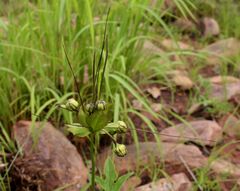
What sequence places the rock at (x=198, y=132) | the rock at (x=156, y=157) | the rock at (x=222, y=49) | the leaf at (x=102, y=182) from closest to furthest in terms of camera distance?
the leaf at (x=102, y=182)
the rock at (x=156, y=157)
the rock at (x=198, y=132)
the rock at (x=222, y=49)

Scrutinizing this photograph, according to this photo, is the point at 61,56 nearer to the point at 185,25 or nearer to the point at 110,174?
the point at 110,174

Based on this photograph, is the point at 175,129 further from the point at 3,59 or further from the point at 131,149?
the point at 3,59

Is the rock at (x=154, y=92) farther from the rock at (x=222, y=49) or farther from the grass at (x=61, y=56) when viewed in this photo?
the rock at (x=222, y=49)

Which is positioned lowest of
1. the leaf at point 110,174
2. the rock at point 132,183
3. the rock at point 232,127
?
the rock at point 132,183

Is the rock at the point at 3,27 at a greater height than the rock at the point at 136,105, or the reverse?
the rock at the point at 3,27

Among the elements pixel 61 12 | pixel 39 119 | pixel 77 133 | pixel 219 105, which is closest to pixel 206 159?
pixel 219 105

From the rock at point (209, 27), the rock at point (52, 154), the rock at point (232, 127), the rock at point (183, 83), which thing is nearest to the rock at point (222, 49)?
the rock at point (209, 27)
